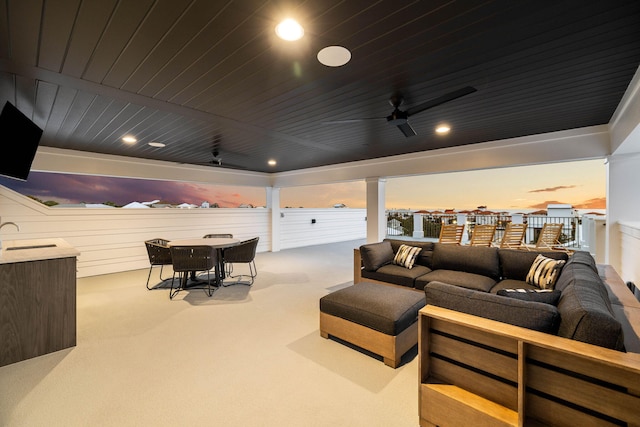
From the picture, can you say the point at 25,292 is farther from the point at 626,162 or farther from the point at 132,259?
the point at 626,162

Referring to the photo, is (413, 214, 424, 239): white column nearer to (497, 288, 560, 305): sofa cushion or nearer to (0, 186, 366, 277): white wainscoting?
(0, 186, 366, 277): white wainscoting

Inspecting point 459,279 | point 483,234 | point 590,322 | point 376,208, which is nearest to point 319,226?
point 376,208

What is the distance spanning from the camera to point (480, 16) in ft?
5.40

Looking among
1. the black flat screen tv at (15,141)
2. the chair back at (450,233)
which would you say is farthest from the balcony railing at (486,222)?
the black flat screen tv at (15,141)

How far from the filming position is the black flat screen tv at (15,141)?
8.20 ft

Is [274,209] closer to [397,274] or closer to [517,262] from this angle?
[397,274]

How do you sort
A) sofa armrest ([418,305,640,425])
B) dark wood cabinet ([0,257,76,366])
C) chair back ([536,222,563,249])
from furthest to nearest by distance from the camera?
chair back ([536,222,563,249])
dark wood cabinet ([0,257,76,366])
sofa armrest ([418,305,640,425])

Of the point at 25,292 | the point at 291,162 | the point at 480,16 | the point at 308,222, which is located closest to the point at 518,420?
the point at 480,16

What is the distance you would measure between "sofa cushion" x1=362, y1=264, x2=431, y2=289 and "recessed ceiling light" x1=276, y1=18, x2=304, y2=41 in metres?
2.78

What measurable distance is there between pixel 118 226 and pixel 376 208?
18.2ft

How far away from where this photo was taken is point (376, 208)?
6.16m

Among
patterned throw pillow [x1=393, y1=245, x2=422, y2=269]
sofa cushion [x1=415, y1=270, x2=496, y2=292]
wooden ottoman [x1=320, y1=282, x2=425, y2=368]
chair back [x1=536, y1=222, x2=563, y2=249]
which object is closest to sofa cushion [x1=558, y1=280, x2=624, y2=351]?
wooden ottoman [x1=320, y1=282, x2=425, y2=368]

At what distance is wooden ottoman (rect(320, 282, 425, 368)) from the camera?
2.29m

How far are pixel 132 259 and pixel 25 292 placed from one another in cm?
378
